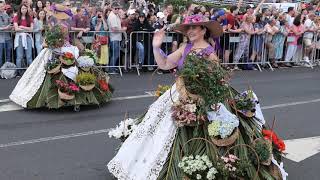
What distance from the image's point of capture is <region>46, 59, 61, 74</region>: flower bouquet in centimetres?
920

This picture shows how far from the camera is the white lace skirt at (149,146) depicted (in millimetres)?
5180

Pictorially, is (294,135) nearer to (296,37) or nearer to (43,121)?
(43,121)

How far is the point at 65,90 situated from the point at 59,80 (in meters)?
0.23

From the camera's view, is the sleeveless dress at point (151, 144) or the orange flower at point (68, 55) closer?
the sleeveless dress at point (151, 144)

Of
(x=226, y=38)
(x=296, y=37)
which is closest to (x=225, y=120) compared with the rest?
(x=226, y=38)

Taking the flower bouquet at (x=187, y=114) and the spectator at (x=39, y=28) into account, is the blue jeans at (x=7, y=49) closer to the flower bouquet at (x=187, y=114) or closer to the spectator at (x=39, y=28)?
the spectator at (x=39, y=28)

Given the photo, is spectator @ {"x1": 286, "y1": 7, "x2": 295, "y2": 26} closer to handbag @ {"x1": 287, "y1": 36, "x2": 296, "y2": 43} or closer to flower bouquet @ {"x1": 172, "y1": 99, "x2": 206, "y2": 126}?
handbag @ {"x1": 287, "y1": 36, "x2": 296, "y2": 43}

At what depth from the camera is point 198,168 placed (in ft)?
16.2

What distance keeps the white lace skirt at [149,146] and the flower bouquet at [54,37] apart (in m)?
4.22

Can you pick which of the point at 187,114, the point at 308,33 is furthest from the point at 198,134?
the point at 308,33

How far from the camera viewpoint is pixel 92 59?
9578 millimetres

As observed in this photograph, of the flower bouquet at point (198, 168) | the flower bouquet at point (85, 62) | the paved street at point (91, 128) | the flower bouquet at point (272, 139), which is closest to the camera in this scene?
the flower bouquet at point (198, 168)

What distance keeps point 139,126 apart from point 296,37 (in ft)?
38.5

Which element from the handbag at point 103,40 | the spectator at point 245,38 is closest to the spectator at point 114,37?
the handbag at point 103,40
